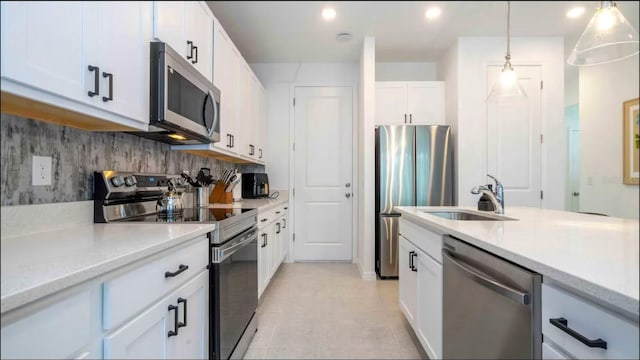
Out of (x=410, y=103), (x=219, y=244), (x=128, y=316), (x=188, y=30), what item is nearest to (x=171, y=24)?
(x=188, y=30)

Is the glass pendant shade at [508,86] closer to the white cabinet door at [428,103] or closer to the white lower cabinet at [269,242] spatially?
the white cabinet door at [428,103]

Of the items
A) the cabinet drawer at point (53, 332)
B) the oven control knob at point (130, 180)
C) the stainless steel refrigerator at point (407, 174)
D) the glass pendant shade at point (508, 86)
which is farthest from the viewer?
the stainless steel refrigerator at point (407, 174)

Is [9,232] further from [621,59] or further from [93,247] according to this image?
[621,59]

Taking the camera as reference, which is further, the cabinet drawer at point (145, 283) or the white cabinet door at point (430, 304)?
the white cabinet door at point (430, 304)

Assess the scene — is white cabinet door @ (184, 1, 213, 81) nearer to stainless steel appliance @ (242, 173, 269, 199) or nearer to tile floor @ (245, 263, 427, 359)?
stainless steel appliance @ (242, 173, 269, 199)

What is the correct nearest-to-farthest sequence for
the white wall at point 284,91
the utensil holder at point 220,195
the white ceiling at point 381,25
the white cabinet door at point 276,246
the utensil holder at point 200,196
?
the white ceiling at point 381,25, the utensil holder at point 200,196, the utensil holder at point 220,195, the white cabinet door at point 276,246, the white wall at point 284,91

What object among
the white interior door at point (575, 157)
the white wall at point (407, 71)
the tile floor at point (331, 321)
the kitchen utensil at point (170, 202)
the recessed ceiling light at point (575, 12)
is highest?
the white wall at point (407, 71)

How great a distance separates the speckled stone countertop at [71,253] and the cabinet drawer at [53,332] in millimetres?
41

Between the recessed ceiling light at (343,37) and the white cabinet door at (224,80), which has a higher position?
the recessed ceiling light at (343,37)

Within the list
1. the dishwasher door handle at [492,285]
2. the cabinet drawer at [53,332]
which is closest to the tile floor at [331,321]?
the dishwasher door handle at [492,285]

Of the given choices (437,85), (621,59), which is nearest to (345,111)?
(437,85)

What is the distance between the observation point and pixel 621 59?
4.59ft

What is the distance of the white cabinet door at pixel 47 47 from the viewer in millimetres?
670

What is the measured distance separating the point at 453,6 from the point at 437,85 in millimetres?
1907
